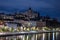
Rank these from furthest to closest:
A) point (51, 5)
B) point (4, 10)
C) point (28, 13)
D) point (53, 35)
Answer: point (53, 35) < point (51, 5) < point (28, 13) < point (4, 10)

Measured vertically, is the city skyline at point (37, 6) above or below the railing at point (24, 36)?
above

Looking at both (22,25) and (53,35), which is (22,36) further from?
(53,35)

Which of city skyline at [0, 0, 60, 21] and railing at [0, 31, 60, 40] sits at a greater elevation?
city skyline at [0, 0, 60, 21]

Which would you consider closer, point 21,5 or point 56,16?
point 21,5

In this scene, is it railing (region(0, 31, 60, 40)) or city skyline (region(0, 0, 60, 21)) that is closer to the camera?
city skyline (region(0, 0, 60, 21))

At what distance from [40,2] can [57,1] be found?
57 centimetres

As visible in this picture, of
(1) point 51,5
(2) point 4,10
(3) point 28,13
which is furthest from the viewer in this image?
(1) point 51,5

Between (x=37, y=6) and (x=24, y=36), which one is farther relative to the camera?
(x=24, y=36)

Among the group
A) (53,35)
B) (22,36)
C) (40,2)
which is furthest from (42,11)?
(53,35)

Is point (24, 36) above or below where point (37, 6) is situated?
below

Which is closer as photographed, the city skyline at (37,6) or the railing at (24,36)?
the city skyline at (37,6)

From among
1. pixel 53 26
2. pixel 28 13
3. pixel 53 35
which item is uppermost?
pixel 28 13

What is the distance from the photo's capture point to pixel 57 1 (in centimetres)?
542

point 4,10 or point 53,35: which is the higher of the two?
point 4,10
